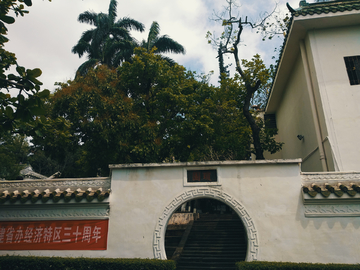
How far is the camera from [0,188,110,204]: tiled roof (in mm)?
7297

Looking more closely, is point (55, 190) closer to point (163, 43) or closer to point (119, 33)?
point (163, 43)

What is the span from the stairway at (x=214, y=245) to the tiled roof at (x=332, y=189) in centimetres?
346

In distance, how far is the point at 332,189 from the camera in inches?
260

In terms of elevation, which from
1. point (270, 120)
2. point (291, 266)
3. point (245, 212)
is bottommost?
point (291, 266)

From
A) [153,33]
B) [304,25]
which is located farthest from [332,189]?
[153,33]

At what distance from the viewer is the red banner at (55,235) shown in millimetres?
7156

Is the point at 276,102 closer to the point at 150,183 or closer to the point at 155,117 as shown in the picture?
the point at 155,117

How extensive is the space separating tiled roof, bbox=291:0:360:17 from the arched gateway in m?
6.51

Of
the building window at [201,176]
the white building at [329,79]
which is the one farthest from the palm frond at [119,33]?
the building window at [201,176]

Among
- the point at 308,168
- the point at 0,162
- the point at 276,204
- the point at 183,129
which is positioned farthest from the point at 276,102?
the point at 0,162

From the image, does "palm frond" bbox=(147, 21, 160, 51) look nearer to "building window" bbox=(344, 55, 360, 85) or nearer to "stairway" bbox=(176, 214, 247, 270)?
"stairway" bbox=(176, 214, 247, 270)

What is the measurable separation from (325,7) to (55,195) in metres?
10.2

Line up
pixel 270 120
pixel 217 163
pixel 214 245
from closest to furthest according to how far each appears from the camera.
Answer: pixel 217 163 → pixel 214 245 → pixel 270 120

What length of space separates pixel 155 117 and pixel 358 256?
7805mm
